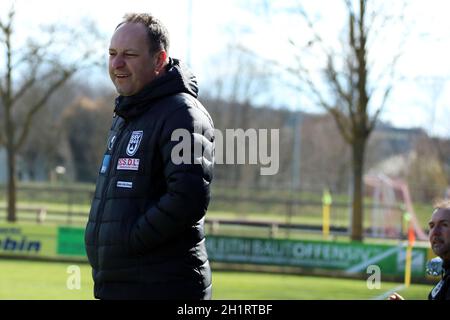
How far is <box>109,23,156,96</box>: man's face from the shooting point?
4.04 meters

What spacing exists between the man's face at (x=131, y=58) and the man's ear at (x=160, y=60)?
0.08 ft

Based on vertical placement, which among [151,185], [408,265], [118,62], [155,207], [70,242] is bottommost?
[408,265]

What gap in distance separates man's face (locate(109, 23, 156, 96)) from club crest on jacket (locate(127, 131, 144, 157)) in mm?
217

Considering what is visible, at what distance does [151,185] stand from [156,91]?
18.2 inches

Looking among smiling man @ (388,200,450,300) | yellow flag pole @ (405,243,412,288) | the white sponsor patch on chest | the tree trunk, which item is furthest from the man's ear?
the tree trunk

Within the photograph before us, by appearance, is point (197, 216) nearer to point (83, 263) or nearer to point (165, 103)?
point (165, 103)

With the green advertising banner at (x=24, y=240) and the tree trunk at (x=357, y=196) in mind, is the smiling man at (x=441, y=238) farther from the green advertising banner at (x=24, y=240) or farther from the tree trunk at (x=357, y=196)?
the tree trunk at (x=357, y=196)

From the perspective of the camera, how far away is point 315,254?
19109 mm

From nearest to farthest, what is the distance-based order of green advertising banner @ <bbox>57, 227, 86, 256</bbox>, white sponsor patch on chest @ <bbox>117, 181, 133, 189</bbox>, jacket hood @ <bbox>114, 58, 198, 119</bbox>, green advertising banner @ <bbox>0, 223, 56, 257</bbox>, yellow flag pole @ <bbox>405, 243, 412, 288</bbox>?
white sponsor patch on chest @ <bbox>117, 181, 133, 189</bbox>, jacket hood @ <bbox>114, 58, 198, 119</bbox>, yellow flag pole @ <bbox>405, 243, 412, 288</bbox>, green advertising banner @ <bbox>57, 227, 86, 256</bbox>, green advertising banner @ <bbox>0, 223, 56, 257</bbox>

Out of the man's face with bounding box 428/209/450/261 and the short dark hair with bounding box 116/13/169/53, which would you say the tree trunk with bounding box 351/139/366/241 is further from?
the short dark hair with bounding box 116/13/169/53

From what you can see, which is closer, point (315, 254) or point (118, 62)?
point (118, 62)

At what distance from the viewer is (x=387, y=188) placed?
121 ft

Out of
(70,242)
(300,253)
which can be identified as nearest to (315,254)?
(300,253)

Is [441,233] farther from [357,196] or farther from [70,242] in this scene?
[357,196]
